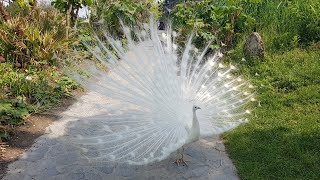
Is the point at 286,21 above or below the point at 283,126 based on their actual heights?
above

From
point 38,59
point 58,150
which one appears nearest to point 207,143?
point 58,150

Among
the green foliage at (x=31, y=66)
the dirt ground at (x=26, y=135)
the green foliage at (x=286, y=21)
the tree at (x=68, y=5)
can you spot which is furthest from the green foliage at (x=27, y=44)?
the green foliage at (x=286, y=21)

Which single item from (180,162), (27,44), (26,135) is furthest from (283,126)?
(27,44)

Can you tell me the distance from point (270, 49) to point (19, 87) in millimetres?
5352

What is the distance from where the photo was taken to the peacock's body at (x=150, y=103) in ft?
13.1

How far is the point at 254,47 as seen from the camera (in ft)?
26.5

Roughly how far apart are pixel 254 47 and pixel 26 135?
5135mm

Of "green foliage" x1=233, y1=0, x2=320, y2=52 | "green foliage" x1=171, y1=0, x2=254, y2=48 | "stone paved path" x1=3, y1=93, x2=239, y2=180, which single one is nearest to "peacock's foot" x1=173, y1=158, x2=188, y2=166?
"stone paved path" x1=3, y1=93, x2=239, y2=180

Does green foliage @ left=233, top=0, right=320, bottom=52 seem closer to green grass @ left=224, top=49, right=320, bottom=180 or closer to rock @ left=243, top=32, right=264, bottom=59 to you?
rock @ left=243, top=32, right=264, bottom=59

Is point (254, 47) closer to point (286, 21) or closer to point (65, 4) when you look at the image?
point (286, 21)

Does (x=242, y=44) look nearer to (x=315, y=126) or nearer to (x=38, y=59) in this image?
(x=315, y=126)

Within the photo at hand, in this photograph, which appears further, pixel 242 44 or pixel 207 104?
pixel 242 44

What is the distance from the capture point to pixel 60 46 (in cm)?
775

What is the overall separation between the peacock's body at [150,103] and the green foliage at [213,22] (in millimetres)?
4268
